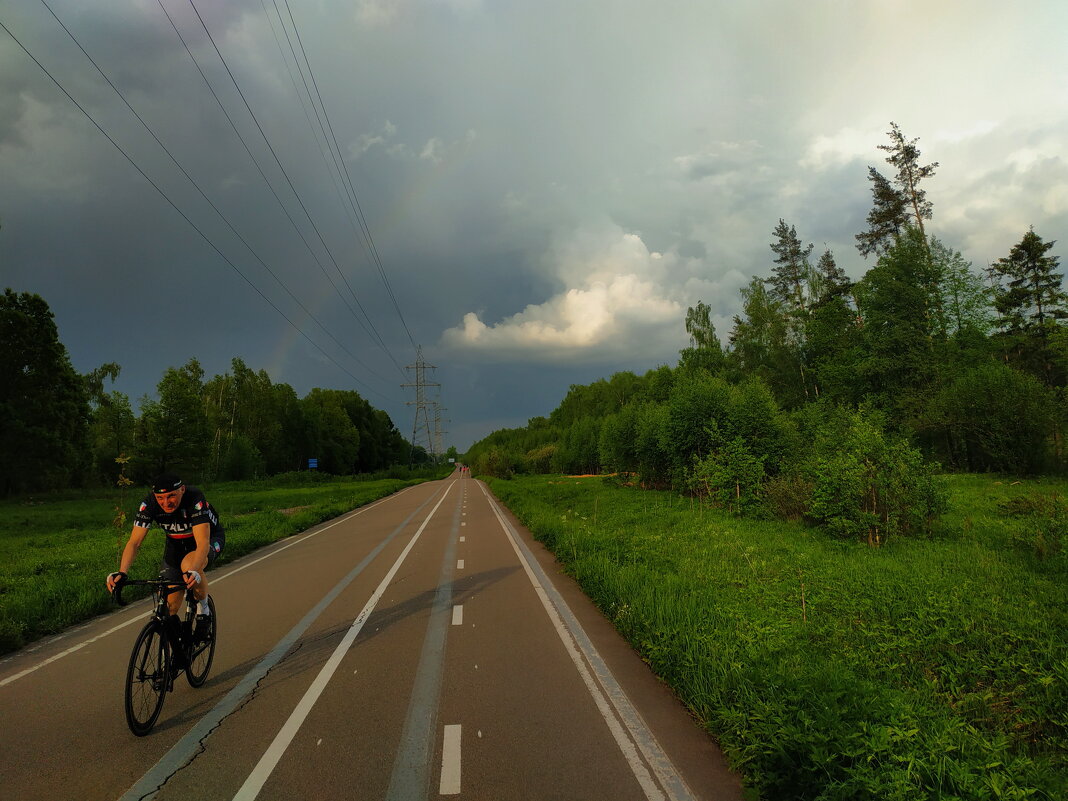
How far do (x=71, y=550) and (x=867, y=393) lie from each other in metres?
47.3

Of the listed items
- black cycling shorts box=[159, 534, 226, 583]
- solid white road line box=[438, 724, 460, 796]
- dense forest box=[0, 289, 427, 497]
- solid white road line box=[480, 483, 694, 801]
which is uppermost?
dense forest box=[0, 289, 427, 497]

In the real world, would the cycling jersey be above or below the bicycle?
above

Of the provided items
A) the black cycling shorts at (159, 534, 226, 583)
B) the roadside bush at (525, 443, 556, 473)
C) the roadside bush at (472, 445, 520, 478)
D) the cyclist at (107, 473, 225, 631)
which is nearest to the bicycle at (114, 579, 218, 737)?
the cyclist at (107, 473, 225, 631)

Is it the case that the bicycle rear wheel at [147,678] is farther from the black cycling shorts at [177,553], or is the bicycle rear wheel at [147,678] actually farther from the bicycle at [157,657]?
the black cycling shorts at [177,553]

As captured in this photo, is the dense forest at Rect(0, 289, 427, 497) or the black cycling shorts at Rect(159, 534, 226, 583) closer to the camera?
the black cycling shorts at Rect(159, 534, 226, 583)

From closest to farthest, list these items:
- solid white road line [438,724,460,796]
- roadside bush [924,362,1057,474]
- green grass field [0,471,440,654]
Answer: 1. solid white road line [438,724,460,796]
2. green grass field [0,471,440,654]
3. roadside bush [924,362,1057,474]

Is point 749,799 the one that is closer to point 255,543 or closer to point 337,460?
point 255,543

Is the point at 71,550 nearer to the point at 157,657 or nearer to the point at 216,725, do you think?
the point at 157,657

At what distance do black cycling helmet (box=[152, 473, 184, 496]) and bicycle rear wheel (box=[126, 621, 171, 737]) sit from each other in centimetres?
109

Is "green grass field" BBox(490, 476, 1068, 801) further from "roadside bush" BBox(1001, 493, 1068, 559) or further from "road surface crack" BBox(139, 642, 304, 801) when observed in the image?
"road surface crack" BBox(139, 642, 304, 801)

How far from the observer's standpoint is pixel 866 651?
5777 mm

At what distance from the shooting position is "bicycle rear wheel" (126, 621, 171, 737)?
427cm

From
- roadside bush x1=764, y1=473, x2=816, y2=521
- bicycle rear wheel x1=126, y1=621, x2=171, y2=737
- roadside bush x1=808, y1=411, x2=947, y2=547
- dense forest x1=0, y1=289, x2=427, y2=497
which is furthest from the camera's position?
dense forest x1=0, y1=289, x2=427, y2=497

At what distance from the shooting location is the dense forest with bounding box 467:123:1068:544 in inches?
512
